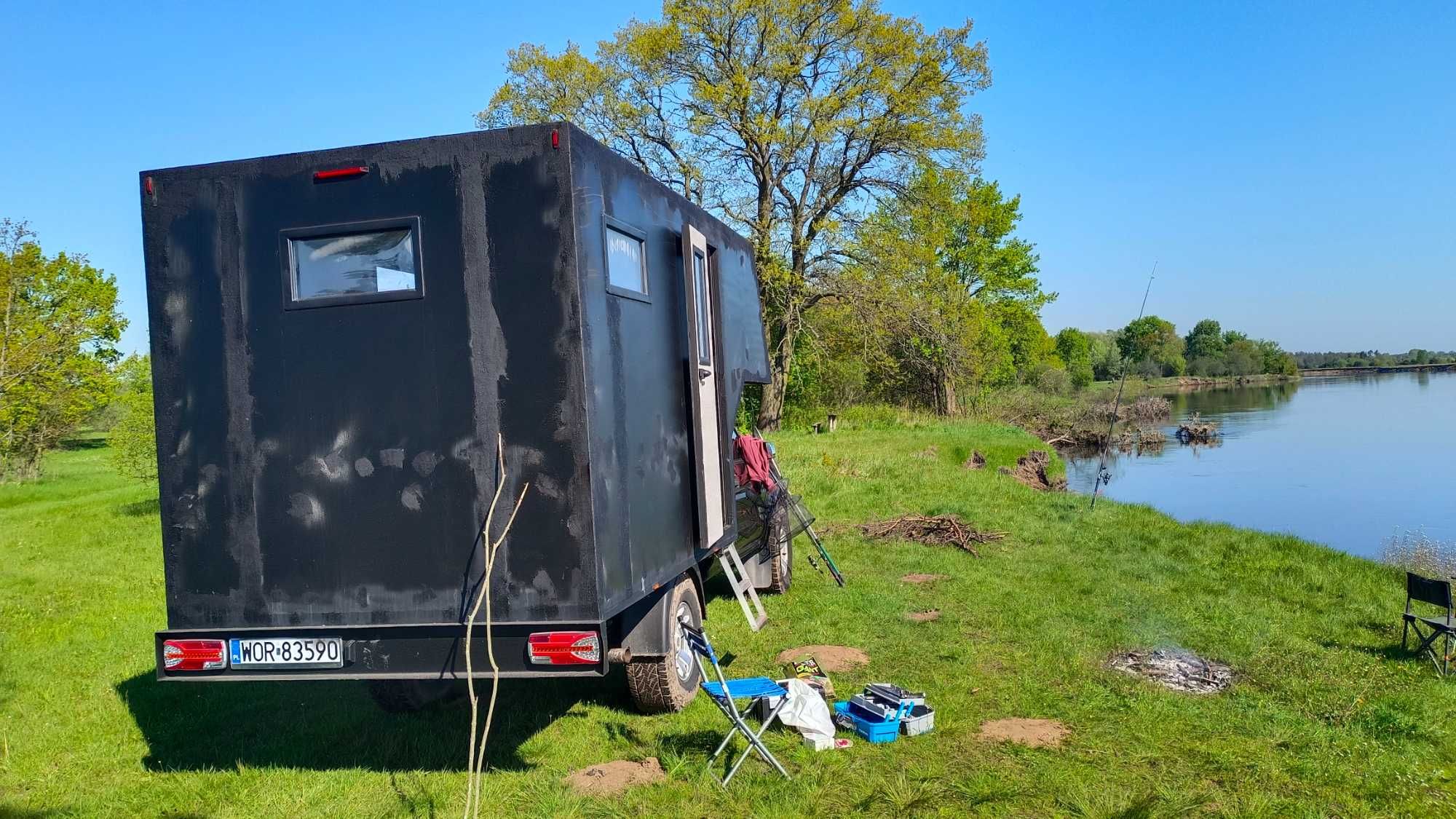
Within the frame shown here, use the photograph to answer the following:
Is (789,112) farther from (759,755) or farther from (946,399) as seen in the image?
(759,755)

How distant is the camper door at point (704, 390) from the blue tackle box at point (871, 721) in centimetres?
129

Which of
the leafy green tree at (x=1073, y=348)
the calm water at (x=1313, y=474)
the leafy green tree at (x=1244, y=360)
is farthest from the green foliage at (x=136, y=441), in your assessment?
the leafy green tree at (x=1244, y=360)

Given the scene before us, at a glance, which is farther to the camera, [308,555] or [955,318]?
[955,318]

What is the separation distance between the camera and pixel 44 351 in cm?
1847

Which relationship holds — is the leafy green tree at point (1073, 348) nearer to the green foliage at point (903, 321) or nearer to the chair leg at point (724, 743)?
the green foliage at point (903, 321)

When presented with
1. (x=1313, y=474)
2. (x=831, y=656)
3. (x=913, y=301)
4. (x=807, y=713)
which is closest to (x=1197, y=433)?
(x=1313, y=474)

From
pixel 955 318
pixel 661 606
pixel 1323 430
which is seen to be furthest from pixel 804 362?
pixel 661 606

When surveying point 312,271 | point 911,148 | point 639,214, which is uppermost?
point 911,148

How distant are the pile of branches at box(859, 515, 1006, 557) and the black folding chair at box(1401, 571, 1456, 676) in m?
4.94

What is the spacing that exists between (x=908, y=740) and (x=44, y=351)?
19.4 m

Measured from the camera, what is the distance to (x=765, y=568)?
911 cm

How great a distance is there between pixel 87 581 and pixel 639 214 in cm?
884

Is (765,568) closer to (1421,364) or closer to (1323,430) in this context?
(1323,430)

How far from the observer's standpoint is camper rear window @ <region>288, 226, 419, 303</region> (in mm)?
4559
